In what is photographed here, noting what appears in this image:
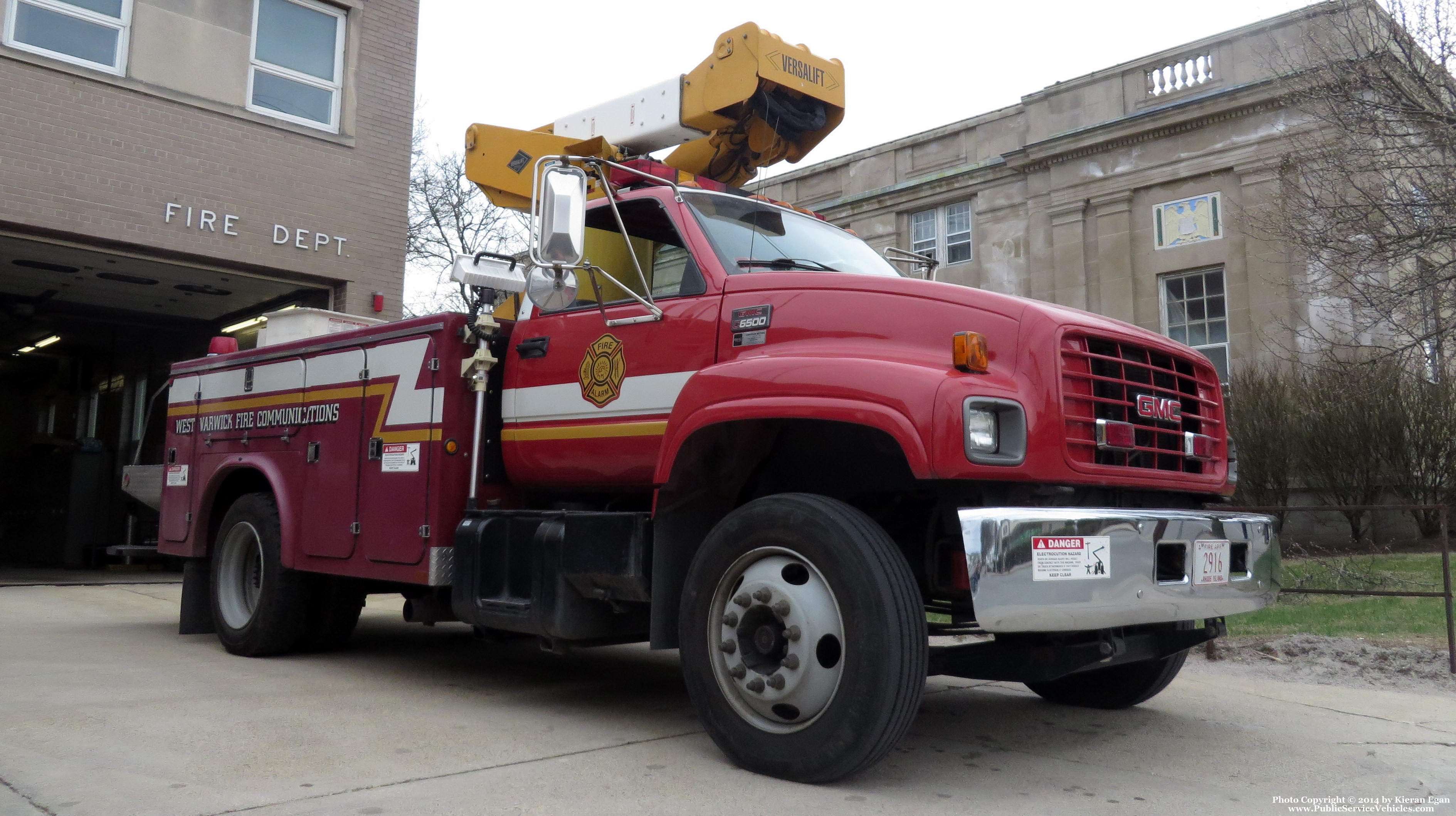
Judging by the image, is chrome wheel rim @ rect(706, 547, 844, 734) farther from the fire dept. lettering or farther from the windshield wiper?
the fire dept. lettering

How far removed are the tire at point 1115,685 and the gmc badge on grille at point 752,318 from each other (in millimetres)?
2286

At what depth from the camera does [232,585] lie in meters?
7.22

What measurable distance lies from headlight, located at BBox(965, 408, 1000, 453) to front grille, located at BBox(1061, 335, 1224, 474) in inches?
11.5

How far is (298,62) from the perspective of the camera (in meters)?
13.2

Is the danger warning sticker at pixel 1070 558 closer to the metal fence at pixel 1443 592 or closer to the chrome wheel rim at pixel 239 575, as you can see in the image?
the metal fence at pixel 1443 592

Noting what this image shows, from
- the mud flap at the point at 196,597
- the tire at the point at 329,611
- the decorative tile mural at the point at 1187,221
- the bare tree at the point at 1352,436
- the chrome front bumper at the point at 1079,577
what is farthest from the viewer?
the decorative tile mural at the point at 1187,221

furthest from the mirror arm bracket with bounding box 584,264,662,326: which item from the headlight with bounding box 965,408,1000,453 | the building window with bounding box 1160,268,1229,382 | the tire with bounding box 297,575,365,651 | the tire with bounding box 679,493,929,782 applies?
the building window with bounding box 1160,268,1229,382

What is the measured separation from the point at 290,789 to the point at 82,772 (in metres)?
0.85

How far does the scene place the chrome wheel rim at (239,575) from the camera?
279 inches

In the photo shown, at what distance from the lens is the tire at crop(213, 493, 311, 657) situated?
6742mm

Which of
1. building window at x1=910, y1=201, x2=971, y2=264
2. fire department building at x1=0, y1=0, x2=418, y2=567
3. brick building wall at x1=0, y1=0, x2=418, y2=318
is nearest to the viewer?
brick building wall at x1=0, y1=0, x2=418, y2=318

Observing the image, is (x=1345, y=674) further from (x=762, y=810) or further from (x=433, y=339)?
(x=433, y=339)

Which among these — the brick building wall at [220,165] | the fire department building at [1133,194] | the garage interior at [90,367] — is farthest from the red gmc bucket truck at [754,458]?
the fire department building at [1133,194]

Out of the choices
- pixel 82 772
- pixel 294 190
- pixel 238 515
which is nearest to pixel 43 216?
pixel 294 190
